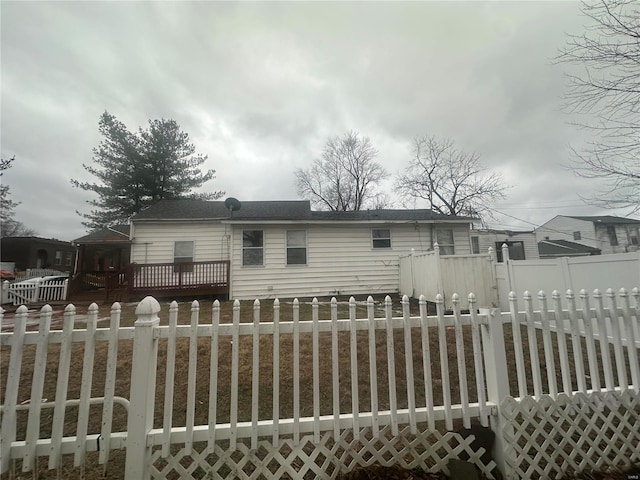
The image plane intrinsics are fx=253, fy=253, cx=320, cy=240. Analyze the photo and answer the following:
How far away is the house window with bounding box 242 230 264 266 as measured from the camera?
9.45 meters

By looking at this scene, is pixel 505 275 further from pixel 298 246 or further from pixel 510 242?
pixel 510 242

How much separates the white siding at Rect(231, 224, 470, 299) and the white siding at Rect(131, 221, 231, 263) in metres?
2.53

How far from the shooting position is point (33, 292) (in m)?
9.94

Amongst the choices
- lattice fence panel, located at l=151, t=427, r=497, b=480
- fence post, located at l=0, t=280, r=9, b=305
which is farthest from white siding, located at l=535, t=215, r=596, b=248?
fence post, located at l=0, t=280, r=9, b=305

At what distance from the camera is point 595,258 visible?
14.3 feet

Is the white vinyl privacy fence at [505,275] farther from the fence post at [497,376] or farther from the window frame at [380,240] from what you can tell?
the fence post at [497,376]

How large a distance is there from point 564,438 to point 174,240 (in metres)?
12.5

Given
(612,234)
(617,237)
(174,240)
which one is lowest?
(174,240)

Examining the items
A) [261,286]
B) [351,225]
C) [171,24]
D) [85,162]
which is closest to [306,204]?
[351,225]

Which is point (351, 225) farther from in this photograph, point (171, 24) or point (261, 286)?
point (171, 24)

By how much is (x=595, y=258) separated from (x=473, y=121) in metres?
8.75

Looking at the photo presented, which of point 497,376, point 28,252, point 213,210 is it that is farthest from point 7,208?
point 497,376

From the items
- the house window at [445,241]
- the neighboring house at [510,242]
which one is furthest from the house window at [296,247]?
the neighboring house at [510,242]

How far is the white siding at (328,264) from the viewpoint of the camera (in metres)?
9.37
